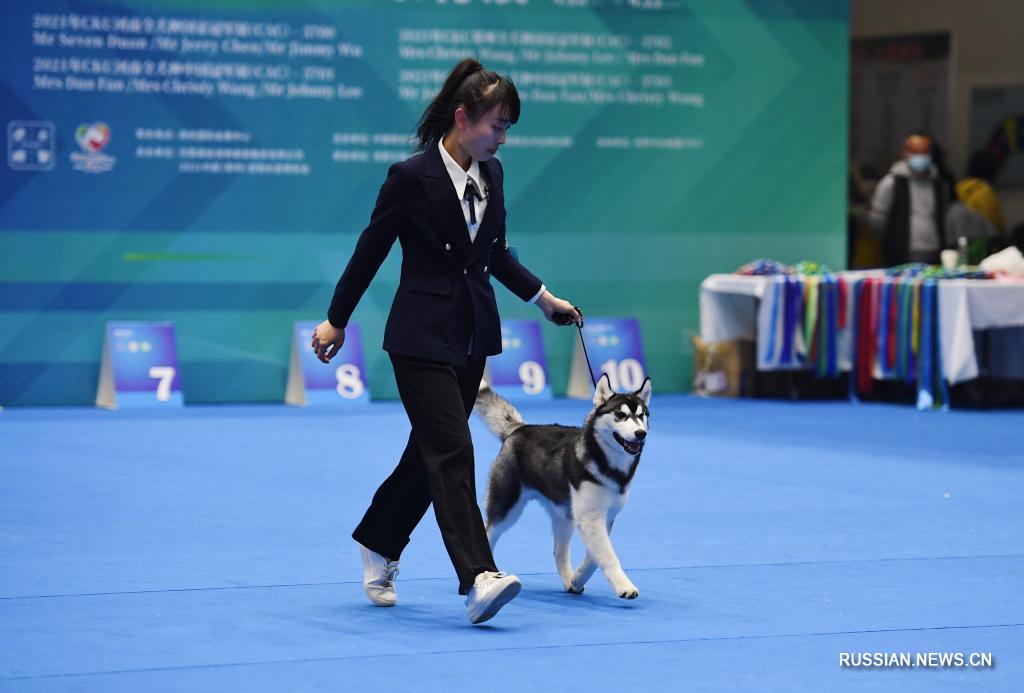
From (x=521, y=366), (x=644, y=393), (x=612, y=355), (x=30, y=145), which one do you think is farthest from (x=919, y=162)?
(x=644, y=393)

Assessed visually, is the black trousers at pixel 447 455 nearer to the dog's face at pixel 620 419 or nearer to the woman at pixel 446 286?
the woman at pixel 446 286

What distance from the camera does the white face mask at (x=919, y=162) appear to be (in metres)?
13.5

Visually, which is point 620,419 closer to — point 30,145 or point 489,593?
point 489,593

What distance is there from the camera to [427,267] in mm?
4926

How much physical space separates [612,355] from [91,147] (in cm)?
445

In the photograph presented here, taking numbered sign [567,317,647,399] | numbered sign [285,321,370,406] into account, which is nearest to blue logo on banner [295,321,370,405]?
numbered sign [285,321,370,406]

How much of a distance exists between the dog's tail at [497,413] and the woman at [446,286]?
52 centimetres

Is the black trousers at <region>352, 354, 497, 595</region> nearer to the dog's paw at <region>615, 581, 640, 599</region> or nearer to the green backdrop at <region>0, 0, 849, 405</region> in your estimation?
the dog's paw at <region>615, 581, 640, 599</region>

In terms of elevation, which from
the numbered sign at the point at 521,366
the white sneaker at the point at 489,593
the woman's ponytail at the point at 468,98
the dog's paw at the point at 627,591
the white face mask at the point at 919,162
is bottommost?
the numbered sign at the point at 521,366

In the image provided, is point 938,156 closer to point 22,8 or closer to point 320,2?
point 320,2

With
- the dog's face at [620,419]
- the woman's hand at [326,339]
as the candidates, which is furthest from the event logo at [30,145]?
the dog's face at [620,419]

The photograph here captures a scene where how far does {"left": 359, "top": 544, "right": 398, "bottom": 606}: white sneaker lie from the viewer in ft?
16.8

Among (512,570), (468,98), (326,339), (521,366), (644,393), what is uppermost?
(468,98)

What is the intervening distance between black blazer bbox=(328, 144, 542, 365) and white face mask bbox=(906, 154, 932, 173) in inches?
364
